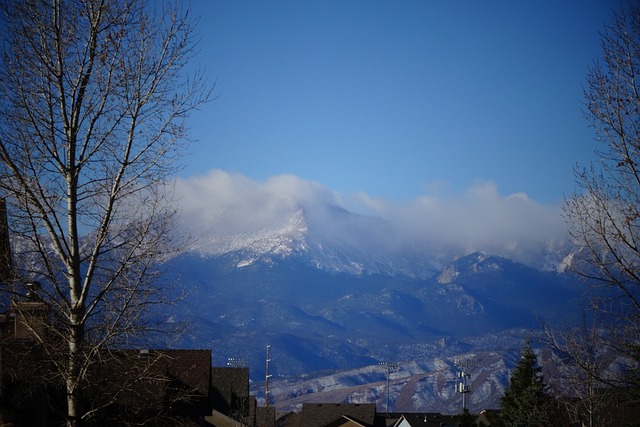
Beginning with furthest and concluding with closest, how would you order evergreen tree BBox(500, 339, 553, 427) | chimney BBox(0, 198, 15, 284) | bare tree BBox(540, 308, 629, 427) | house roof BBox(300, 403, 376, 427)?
house roof BBox(300, 403, 376, 427), evergreen tree BBox(500, 339, 553, 427), bare tree BBox(540, 308, 629, 427), chimney BBox(0, 198, 15, 284)

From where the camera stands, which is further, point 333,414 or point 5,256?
point 333,414

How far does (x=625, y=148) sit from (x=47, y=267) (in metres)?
11.1

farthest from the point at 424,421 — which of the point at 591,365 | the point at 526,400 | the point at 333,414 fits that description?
the point at 591,365

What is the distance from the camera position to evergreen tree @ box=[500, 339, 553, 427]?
43.9m

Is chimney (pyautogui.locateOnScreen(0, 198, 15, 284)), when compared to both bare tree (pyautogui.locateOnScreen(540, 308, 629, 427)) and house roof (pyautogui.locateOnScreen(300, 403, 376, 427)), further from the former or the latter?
house roof (pyautogui.locateOnScreen(300, 403, 376, 427))

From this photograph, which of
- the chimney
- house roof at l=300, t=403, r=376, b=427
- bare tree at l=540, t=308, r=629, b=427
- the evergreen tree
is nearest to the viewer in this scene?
the chimney

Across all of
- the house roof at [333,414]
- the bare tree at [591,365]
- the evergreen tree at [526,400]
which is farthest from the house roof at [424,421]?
the bare tree at [591,365]

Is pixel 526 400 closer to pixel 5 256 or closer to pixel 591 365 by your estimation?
pixel 591 365

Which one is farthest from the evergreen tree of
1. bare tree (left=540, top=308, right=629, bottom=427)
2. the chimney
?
the chimney

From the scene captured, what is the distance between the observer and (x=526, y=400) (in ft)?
157

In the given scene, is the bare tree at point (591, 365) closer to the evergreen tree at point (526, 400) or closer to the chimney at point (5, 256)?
the evergreen tree at point (526, 400)

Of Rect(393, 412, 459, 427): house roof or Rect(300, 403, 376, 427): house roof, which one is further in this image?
Rect(393, 412, 459, 427): house roof

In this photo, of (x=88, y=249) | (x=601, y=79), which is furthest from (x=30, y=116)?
(x=601, y=79)

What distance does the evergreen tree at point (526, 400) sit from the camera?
43906 mm
